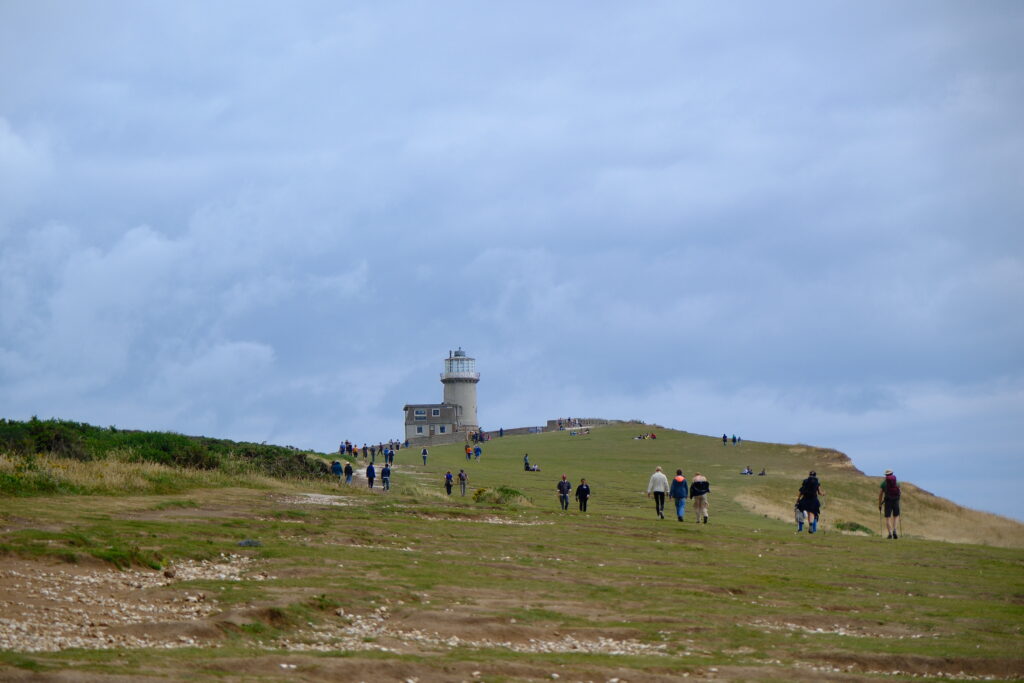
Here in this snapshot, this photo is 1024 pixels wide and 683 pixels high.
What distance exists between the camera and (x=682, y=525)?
34.3m

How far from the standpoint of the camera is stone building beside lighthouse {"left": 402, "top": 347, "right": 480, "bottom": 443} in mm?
119688

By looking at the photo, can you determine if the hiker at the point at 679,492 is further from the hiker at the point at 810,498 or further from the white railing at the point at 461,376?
the white railing at the point at 461,376

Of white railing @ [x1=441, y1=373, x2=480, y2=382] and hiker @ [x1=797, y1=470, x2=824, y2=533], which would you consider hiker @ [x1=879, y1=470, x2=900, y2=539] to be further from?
white railing @ [x1=441, y1=373, x2=480, y2=382]

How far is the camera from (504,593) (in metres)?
20.0

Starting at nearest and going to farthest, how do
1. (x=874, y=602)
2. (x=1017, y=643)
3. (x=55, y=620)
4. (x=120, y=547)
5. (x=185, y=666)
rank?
(x=185, y=666) < (x=55, y=620) < (x=1017, y=643) < (x=120, y=547) < (x=874, y=602)

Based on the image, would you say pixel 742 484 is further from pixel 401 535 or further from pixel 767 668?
pixel 767 668

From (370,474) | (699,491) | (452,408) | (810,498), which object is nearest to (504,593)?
(699,491)

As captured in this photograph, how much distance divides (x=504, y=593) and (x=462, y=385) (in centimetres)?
10295

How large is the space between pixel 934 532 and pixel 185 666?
4370cm

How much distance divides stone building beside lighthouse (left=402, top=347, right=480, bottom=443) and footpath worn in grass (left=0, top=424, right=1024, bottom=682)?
82.1 m

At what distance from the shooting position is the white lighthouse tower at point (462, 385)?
122m

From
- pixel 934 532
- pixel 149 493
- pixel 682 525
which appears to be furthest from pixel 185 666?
pixel 934 532

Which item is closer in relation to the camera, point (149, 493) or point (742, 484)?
point (149, 493)

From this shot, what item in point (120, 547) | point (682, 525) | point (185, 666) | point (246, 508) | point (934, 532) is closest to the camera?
point (185, 666)
